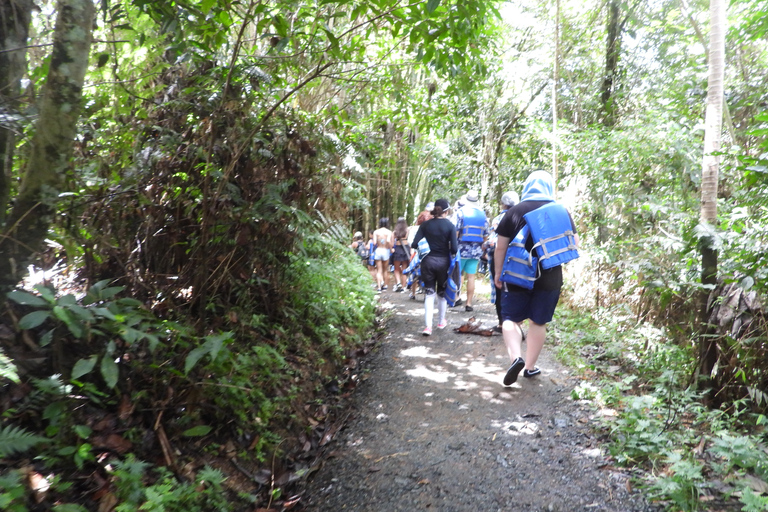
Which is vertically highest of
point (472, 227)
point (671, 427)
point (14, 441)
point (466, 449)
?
point (472, 227)

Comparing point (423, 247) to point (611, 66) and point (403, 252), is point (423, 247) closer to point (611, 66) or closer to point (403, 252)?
point (403, 252)

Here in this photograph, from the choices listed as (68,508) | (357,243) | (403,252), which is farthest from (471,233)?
(68,508)

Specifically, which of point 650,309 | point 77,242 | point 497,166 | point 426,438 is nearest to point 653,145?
point 650,309

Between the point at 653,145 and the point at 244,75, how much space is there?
626 cm

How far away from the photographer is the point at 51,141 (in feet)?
9.59

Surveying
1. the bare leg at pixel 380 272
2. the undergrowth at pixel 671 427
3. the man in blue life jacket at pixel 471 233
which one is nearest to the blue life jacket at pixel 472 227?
the man in blue life jacket at pixel 471 233

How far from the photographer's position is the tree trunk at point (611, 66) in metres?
10.6

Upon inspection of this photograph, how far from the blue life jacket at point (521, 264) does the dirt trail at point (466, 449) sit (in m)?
1.07

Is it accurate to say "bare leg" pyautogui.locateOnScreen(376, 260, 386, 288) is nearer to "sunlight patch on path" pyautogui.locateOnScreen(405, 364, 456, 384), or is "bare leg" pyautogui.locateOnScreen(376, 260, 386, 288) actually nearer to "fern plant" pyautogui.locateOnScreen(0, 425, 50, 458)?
"sunlight patch on path" pyautogui.locateOnScreen(405, 364, 456, 384)

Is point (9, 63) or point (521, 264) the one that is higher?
point (9, 63)

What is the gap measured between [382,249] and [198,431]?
31.9ft

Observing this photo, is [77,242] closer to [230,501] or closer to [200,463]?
[200,463]

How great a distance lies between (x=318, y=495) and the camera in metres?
3.43

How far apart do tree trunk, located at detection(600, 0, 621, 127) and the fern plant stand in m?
11.4
